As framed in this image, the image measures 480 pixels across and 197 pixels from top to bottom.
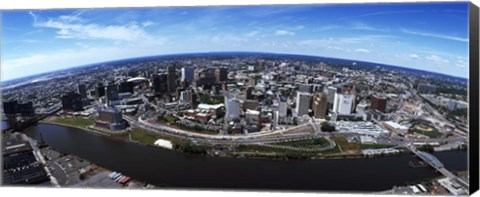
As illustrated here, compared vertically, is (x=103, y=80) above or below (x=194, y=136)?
Answer: above

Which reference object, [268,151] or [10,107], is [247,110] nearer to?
[268,151]

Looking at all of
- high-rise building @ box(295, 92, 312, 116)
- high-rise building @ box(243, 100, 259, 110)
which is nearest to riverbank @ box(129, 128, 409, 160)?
high-rise building @ box(295, 92, 312, 116)

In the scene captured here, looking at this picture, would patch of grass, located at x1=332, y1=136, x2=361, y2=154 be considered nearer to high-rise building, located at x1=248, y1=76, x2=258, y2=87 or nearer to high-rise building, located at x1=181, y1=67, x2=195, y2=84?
high-rise building, located at x1=248, y1=76, x2=258, y2=87

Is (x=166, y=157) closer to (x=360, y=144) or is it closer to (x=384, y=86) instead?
(x=360, y=144)

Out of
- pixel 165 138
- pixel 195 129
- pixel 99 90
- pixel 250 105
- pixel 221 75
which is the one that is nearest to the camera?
pixel 165 138

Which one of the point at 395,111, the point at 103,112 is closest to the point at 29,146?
the point at 103,112

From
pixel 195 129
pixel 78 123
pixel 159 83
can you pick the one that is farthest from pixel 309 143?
pixel 78 123

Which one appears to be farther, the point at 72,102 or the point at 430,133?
the point at 72,102

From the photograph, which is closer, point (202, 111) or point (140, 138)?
point (140, 138)
